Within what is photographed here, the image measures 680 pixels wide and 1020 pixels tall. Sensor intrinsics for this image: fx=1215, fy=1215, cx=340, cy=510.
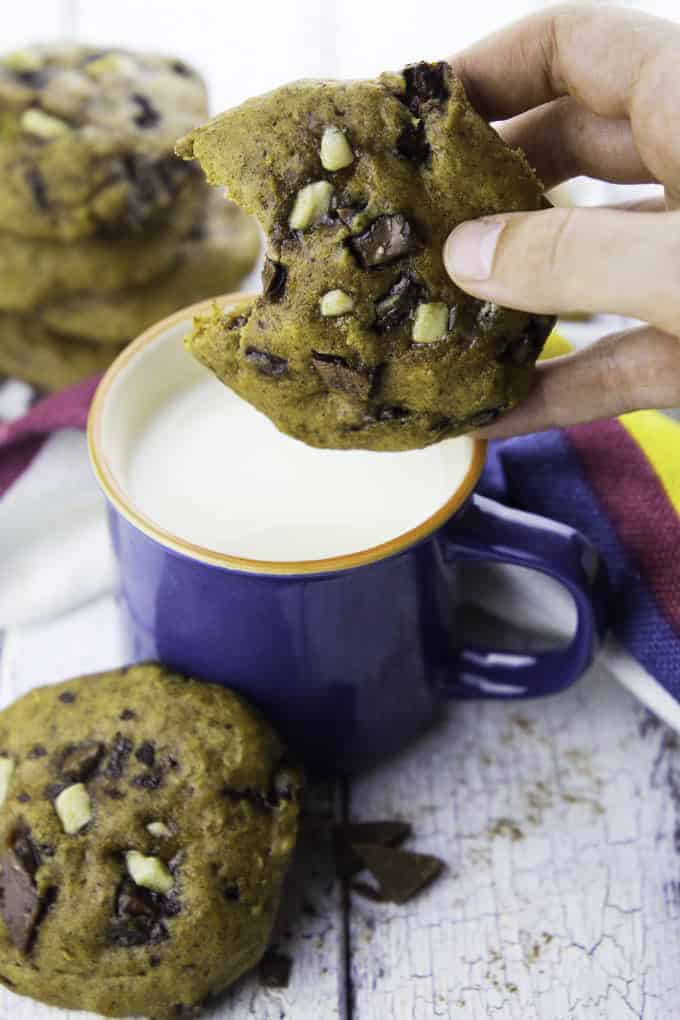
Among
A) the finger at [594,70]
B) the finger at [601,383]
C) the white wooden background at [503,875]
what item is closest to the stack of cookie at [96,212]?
the white wooden background at [503,875]

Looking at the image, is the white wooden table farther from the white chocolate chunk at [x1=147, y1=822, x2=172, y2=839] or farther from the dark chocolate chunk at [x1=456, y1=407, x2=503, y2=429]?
the dark chocolate chunk at [x1=456, y1=407, x2=503, y2=429]

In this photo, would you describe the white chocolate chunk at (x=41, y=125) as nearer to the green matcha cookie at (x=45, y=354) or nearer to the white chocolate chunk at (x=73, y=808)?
the green matcha cookie at (x=45, y=354)

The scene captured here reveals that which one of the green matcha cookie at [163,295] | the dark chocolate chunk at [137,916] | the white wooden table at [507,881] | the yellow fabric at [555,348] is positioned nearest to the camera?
the dark chocolate chunk at [137,916]

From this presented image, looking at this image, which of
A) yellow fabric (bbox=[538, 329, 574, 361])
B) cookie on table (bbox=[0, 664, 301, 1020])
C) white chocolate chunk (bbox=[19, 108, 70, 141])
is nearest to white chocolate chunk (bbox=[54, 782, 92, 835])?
cookie on table (bbox=[0, 664, 301, 1020])

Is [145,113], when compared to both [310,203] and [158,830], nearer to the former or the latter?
[310,203]

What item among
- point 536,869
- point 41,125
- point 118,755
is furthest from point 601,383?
point 41,125

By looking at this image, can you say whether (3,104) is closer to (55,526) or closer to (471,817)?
(55,526)
